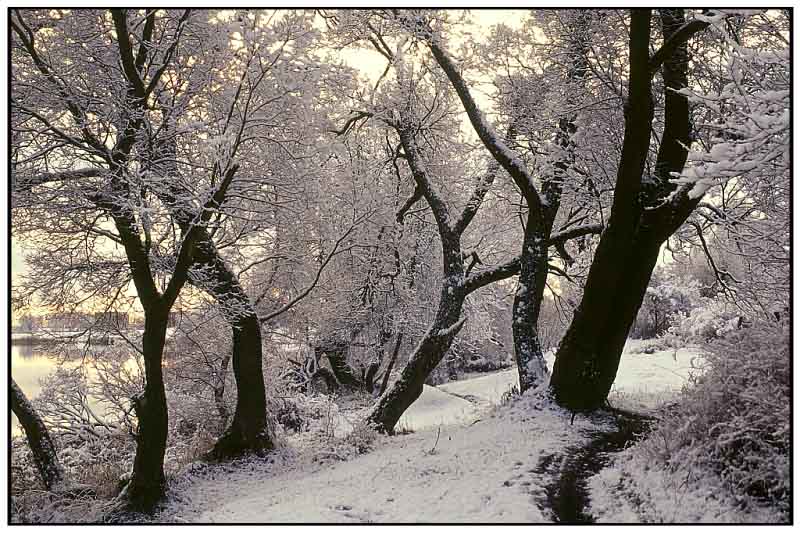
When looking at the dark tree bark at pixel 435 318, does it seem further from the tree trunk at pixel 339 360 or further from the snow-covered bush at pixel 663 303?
the snow-covered bush at pixel 663 303

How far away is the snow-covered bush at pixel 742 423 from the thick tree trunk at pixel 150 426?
5.68 metres

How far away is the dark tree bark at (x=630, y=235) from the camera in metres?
Answer: 7.54

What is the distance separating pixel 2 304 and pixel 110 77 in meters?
2.99

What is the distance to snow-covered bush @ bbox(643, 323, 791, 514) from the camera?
15.2 ft

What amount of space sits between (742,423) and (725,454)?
353mm

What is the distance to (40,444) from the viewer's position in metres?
7.32

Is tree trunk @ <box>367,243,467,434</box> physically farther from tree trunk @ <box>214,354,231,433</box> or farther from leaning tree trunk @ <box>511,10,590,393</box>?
tree trunk @ <box>214,354,231,433</box>

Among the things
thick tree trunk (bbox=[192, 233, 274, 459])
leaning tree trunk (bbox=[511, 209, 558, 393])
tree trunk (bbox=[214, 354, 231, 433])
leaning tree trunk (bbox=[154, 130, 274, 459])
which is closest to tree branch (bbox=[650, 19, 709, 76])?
leaning tree trunk (bbox=[511, 209, 558, 393])

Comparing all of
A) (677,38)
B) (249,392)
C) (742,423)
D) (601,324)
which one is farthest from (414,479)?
(677,38)

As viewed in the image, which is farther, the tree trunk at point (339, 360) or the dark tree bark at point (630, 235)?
the tree trunk at point (339, 360)

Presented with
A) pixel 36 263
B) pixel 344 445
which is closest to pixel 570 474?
pixel 344 445

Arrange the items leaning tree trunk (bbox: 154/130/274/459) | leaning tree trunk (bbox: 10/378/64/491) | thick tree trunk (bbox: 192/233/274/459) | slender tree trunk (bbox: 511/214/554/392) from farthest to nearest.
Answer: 1. slender tree trunk (bbox: 511/214/554/392)
2. thick tree trunk (bbox: 192/233/274/459)
3. leaning tree trunk (bbox: 154/130/274/459)
4. leaning tree trunk (bbox: 10/378/64/491)

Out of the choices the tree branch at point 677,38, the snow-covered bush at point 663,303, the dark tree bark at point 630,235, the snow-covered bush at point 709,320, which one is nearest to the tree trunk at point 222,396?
the dark tree bark at point 630,235

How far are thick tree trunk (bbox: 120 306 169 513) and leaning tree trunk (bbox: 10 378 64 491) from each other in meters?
0.95
